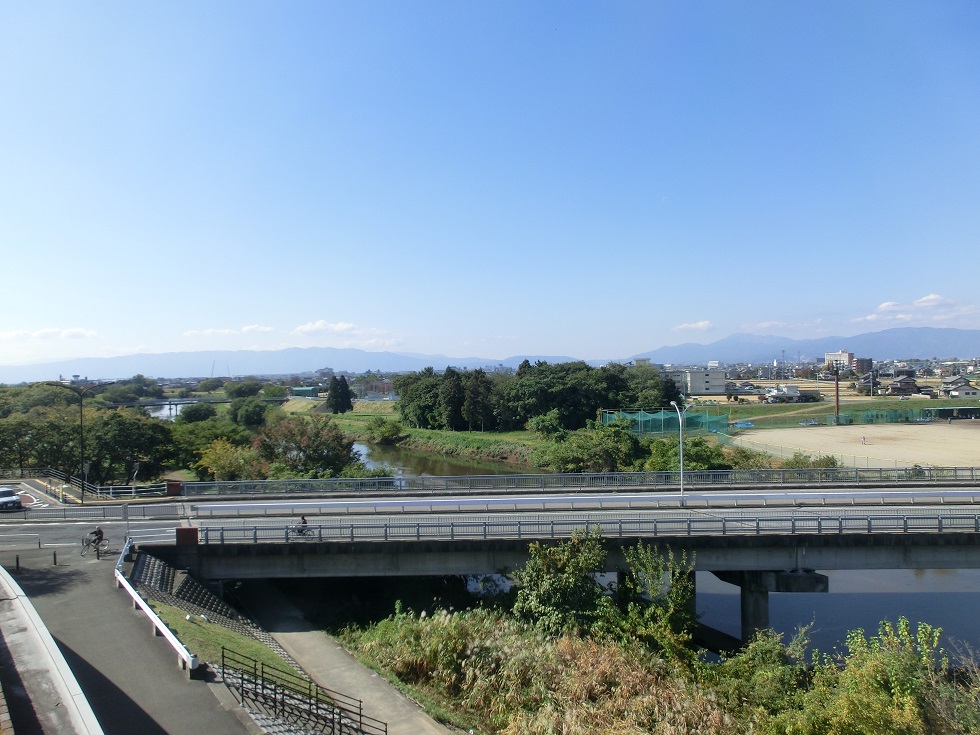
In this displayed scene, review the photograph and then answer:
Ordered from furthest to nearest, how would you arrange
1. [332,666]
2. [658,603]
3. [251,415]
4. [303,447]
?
[251,415] → [303,447] → [658,603] → [332,666]

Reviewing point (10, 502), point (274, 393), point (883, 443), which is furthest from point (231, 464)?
point (274, 393)

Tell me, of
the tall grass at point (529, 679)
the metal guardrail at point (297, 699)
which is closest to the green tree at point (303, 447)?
the tall grass at point (529, 679)

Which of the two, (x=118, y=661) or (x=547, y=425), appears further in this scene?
(x=547, y=425)

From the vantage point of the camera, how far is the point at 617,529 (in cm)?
2334

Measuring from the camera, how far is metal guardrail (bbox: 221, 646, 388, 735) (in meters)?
13.1

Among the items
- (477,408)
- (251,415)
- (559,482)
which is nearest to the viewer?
(559,482)

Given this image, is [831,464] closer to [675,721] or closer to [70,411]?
[675,721]

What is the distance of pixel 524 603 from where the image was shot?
20.3 m

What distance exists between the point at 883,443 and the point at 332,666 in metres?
68.0

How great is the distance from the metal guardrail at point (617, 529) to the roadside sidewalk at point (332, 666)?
8.26 ft

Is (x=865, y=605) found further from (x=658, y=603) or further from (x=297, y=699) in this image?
(x=297, y=699)

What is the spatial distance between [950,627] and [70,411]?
62328 millimetres

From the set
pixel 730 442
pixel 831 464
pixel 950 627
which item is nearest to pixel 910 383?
pixel 730 442

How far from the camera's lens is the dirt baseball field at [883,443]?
54938mm
